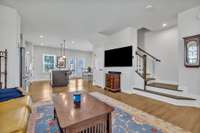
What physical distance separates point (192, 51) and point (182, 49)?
0.30 meters

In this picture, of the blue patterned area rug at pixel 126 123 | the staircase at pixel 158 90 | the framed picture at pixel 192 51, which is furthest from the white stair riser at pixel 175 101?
the blue patterned area rug at pixel 126 123

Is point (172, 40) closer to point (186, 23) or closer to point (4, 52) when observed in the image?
point (186, 23)

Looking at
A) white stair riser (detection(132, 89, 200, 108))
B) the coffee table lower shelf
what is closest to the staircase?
white stair riser (detection(132, 89, 200, 108))

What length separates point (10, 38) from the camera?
3281 millimetres

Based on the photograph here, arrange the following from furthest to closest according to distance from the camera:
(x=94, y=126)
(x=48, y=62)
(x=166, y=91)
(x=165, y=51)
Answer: (x=48, y=62), (x=165, y=51), (x=166, y=91), (x=94, y=126)

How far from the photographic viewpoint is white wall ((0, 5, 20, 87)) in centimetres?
315

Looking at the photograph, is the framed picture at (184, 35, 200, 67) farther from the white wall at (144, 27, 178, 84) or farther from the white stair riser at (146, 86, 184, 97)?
the white wall at (144, 27, 178, 84)

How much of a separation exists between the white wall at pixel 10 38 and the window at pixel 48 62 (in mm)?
6397

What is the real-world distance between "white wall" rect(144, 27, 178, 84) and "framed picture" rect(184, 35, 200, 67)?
1401 millimetres

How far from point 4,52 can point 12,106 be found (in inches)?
78.9

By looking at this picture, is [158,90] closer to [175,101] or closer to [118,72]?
[175,101]

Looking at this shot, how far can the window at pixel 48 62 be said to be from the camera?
375 inches

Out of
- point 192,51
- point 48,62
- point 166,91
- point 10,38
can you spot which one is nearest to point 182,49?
point 192,51

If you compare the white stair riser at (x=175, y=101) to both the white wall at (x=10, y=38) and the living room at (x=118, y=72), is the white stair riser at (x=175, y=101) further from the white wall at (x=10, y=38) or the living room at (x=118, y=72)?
the white wall at (x=10, y=38)
